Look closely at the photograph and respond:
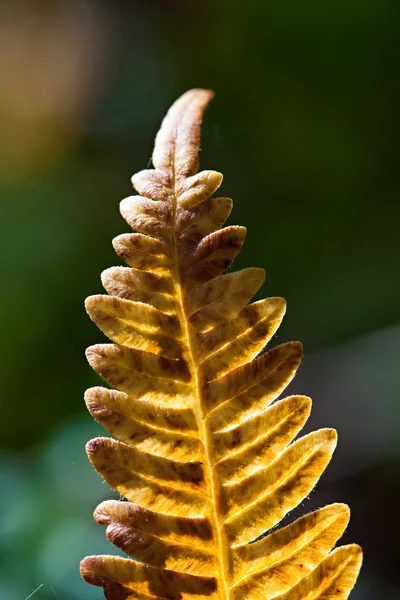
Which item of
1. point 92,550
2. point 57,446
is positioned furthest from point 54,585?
point 57,446

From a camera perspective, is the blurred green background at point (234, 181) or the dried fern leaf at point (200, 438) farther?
the blurred green background at point (234, 181)

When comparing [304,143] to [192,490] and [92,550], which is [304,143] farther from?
[192,490]

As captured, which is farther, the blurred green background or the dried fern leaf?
the blurred green background

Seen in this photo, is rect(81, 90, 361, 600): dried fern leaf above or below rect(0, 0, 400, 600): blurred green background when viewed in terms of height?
below

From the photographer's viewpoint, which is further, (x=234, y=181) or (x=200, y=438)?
(x=234, y=181)

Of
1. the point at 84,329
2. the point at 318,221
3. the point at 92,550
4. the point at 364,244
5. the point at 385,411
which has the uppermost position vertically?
the point at 84,329
